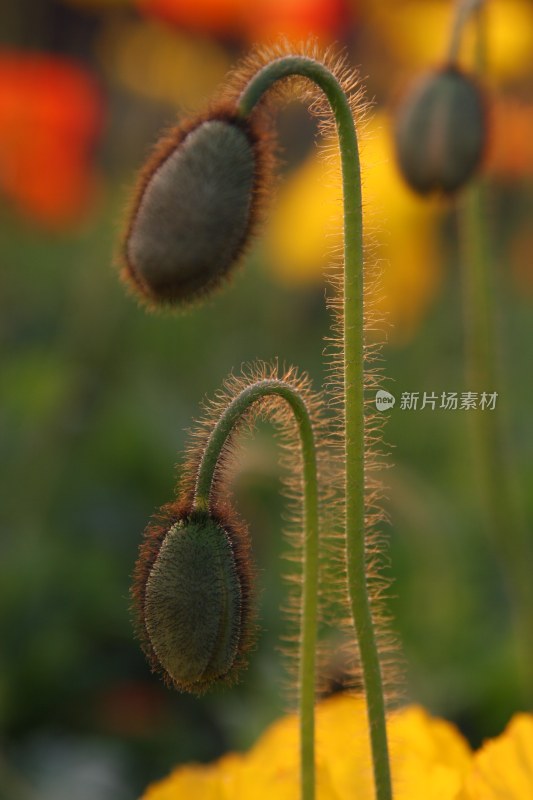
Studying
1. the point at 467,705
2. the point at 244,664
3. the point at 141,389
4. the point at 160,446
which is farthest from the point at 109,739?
the point at 244,664

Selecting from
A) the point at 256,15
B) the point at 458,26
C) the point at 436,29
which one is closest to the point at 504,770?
the point at 458,26

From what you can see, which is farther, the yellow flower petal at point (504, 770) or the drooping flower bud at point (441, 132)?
the drooping flower bud at point (441, 132)

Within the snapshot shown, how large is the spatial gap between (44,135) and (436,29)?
2.95 ft

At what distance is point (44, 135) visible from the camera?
2.88m

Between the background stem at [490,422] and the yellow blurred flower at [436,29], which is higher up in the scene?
the yellow blurred flower at [436,29]

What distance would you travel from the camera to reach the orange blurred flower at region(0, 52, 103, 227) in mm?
2826

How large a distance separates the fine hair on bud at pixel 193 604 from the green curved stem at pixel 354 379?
0.08 metres

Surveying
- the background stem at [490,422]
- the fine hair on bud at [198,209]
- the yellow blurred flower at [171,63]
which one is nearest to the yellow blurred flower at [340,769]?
the fine hair on bud at [198,209]

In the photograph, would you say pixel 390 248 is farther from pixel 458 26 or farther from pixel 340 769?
pixel 340 769

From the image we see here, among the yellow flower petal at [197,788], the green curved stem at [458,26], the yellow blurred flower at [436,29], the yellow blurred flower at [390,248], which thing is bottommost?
the yellow flower petal at [197,788]

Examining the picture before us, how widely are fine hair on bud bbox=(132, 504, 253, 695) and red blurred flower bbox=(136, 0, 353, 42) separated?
2166 millimetres

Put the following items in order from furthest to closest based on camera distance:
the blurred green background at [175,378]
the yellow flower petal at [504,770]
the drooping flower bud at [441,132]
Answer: the blurred green background at [175,378] → the drooping flower bud at [441,132] → the yellow flower petal at [504,770]

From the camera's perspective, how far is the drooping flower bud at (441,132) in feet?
4.37

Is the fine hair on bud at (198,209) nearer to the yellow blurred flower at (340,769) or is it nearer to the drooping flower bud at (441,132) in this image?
the yellow blurred flower at (340,769)
